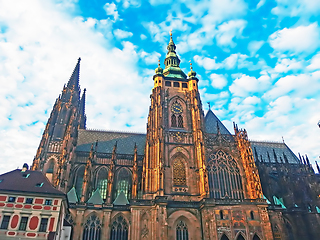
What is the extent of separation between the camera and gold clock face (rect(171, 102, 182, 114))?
149 ft

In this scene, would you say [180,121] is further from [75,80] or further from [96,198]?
[75,80]

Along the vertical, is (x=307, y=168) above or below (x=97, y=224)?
above

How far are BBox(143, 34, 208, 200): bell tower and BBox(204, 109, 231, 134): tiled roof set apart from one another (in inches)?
205

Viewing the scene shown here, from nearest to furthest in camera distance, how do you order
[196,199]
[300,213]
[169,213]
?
[169,213] → [196,199] → [300,213]

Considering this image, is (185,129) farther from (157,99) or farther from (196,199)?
(196,199)

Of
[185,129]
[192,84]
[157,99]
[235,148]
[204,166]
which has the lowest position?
[204,166]

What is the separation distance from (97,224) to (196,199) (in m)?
15.1

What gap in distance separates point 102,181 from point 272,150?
37195 millimetres

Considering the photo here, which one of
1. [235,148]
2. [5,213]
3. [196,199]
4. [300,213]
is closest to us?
[5,213]

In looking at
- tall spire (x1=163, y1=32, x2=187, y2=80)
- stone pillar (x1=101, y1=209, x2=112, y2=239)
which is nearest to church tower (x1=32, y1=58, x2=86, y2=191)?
stone pillar (x1=101, y1=209, x2=112, y2=239)

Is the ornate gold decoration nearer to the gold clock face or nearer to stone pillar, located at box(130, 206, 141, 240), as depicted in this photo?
the gold clock face

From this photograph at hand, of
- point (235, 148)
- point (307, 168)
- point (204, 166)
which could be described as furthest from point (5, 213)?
point (307, 168)

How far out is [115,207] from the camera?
38.2 meters

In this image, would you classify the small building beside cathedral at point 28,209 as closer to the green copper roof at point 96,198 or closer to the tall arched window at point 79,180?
the green copper roof at point 96,198
